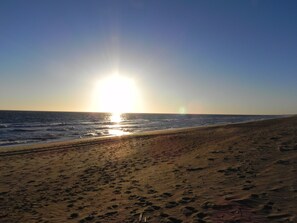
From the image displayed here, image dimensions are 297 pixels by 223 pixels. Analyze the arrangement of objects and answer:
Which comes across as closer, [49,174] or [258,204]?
[258,204]

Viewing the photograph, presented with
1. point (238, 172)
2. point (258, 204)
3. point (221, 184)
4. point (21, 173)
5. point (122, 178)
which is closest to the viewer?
point (258, 204)

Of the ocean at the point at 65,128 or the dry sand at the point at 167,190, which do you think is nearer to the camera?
the dry sand at the point at 167,190

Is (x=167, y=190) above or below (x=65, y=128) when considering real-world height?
below

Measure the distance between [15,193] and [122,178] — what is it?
12.7 ft

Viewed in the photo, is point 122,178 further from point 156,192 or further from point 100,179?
point 156,192

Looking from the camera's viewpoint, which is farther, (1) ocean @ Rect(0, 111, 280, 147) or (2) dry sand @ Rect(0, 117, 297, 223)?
(1) ocean @ Rect(0, 111, 280, 147)

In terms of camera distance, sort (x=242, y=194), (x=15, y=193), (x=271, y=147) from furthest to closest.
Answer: (x=271, y=147) < (x=15, y=193) < (x=242, y=194)

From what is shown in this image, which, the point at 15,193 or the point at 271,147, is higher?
the point at 271,147

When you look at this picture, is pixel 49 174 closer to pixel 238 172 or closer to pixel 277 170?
pixel 238 172

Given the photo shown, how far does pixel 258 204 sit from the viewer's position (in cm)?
727

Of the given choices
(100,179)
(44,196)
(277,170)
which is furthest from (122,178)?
(277,170)

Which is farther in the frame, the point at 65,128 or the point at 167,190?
the point at 65,128

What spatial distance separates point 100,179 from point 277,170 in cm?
653

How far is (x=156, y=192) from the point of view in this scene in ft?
31.2
